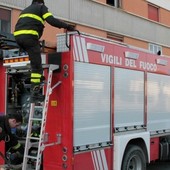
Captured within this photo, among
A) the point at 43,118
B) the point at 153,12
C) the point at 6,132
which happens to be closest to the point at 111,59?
the point at 43,118

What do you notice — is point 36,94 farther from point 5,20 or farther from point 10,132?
point 5,20

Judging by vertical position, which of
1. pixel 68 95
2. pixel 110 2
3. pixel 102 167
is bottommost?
pixel 102 167

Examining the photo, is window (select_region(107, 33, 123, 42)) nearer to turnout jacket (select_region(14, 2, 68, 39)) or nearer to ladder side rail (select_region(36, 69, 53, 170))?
turnout jacket (select_region(14, 2, 68, 39))

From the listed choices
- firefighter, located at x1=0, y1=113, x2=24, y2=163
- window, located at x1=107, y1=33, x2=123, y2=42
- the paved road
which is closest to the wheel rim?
firefighter, located at x1=0, y1=113, x2=24, y2=163

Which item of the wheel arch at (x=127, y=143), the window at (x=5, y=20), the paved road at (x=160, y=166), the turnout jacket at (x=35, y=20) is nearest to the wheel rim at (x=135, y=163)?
the wheel arch at (x=127, y=143)

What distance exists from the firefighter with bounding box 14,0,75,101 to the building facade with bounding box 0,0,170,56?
29.1ft

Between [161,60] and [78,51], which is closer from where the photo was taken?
[78,51]

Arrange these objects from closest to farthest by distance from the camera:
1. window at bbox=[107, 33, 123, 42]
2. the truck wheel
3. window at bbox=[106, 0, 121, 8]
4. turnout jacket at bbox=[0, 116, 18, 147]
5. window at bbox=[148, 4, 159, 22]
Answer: turnout jacket at bbox=[0, 116, 18, 147] < the truck wheel < window at bbox=[107, 33, 123, 42] < window at bbox=[106, 0, 121, 8] < window at bbox=[148, 4, 159, 22]

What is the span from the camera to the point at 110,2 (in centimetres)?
2119

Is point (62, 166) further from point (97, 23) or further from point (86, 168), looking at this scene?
point (97, 23)

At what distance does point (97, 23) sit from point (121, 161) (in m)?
13.4

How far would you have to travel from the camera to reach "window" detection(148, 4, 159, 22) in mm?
24344

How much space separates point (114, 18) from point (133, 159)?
565 inches

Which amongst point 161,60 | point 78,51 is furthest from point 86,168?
point 161,60
